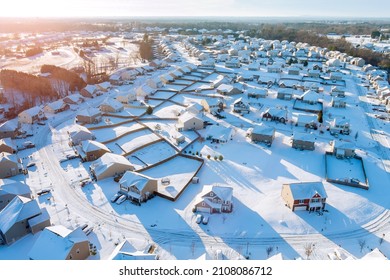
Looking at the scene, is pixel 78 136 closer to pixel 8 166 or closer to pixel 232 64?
pixel 8 166

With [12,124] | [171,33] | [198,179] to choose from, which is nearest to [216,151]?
[198,179]

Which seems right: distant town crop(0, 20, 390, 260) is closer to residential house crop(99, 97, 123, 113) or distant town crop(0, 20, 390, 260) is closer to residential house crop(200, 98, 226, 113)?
residential house crop(200, 98, 226, 113)

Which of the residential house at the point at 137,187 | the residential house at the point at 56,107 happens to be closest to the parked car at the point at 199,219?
the residential house at the point at 137,187

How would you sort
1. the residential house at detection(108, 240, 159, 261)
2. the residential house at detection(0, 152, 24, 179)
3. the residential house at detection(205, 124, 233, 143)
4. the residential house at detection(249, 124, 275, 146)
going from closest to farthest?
the residential house at detection(108, 240, 159, 261) < the residential house at detection(0, 152, 24, 179) < the residential house at detection(249, 124, 275, 146) < the residential house at detection(205, 124, 233, 143)

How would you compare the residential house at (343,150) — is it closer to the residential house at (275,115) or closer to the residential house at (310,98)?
the residential house at (275,115)

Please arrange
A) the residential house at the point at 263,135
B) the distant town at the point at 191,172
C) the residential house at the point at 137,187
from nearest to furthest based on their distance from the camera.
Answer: the distant town at the point at 191,172 → the residential house at the point at 137,187 → the residential house at the point at 263,135

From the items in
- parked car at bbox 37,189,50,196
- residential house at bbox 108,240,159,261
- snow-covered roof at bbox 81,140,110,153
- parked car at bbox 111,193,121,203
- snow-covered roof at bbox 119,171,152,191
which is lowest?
parked car at bbox 37,189,50,196

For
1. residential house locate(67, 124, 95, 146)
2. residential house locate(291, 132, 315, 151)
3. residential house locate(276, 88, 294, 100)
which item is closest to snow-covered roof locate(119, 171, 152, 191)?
residential house locate(67, 124, 95, 146)
